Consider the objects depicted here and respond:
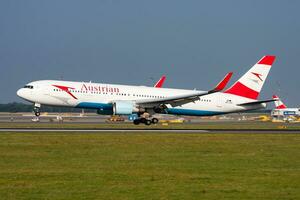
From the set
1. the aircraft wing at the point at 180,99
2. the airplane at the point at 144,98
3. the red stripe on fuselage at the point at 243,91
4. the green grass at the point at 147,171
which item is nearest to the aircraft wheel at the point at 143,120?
the airplane at the point at 144,98

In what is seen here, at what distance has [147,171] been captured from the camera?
68.2ft

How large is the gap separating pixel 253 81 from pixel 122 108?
15368 mm

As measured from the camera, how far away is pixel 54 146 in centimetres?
3102

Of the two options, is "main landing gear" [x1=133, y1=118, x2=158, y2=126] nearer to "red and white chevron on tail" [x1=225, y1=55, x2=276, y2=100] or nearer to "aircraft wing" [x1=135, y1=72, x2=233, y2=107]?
"aircraft wing" [x1=135, y1=72, x2=233, y2=107]

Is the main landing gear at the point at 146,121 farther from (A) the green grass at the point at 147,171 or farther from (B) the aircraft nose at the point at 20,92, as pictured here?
(A) the green grass at the point at 147,171

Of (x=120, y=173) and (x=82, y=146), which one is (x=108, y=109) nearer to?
(x=82, y=146)

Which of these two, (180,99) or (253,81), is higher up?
(253,81)

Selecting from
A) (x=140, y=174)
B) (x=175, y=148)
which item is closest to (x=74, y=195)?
(x=140, y=174)

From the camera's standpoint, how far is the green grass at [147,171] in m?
16.2

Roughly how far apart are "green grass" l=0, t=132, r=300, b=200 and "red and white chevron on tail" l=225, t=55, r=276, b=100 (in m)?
31.6

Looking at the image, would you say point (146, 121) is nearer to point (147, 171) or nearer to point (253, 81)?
point (253, 81)

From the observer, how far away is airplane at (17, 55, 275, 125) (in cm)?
5828

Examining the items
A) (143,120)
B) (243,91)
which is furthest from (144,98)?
(243,91)

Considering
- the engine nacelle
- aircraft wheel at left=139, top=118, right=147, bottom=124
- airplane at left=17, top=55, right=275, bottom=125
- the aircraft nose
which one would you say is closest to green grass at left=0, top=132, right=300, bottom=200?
the engine nacelle
